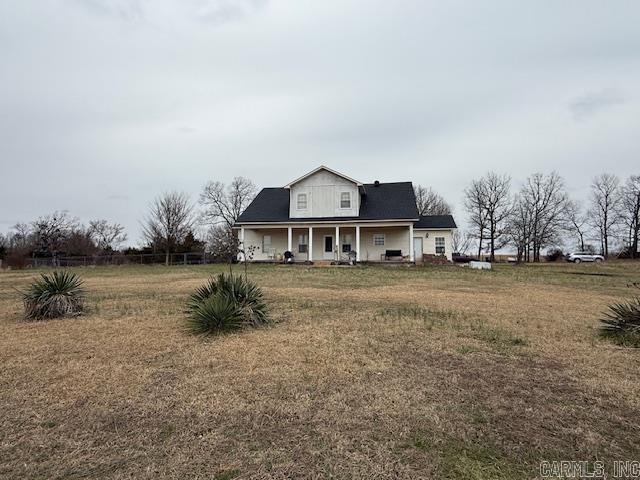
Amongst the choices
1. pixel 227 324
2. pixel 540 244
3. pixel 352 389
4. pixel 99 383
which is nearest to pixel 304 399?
pixel 352 389

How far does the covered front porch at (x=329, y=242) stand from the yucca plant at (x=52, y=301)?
56.4 feet

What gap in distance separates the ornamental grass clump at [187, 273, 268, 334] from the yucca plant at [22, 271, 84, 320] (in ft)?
10.0

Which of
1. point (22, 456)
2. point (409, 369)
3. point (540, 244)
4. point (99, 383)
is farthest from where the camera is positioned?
point (540, 244)

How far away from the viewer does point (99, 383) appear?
456 centimetres

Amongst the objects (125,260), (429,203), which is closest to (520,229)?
(429,203)

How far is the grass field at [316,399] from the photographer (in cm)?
295

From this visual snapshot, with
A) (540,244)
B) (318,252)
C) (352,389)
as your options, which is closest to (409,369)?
(352,389)

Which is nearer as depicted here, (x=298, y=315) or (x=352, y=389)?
(x=352, y=389)

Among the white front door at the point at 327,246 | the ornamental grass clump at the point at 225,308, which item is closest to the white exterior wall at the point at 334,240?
the white front door at the point at 327,246

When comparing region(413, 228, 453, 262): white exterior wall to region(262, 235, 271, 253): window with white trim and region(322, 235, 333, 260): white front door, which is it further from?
region(262, 235, 271, 253): window with white trim

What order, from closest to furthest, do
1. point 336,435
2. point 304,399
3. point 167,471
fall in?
point 167,471 → point 336,435 → point 304,399

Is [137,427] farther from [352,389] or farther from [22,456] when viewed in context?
[352,389]

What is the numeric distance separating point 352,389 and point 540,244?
5081 cm

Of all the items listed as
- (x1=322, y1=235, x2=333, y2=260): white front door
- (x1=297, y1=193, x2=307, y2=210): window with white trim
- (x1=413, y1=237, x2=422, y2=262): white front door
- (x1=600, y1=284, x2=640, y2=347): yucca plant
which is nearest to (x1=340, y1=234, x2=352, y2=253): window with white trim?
(x1=322, y1=235, x2=333, y2=260): white front door
